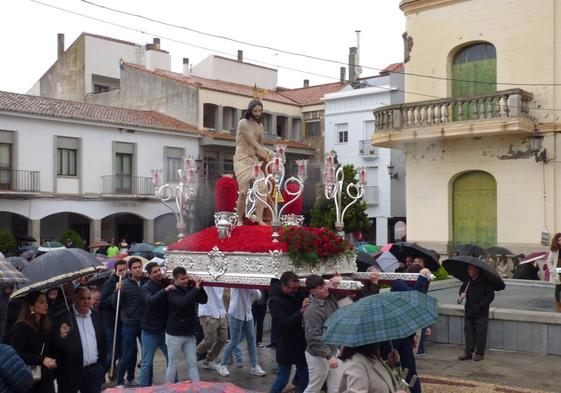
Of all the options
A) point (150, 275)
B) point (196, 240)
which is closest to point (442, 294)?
point (196, 240)

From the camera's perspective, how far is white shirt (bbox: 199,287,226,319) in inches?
416

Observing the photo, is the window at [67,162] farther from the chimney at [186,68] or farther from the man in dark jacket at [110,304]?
the man in dark jacket at [110,304]

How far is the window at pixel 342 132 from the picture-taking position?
130 feet

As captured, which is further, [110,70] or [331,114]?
[110,70]

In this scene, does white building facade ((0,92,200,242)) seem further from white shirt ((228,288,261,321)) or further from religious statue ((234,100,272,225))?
white shirt ((228,288,261,321))

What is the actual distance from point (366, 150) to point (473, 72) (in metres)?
17.0

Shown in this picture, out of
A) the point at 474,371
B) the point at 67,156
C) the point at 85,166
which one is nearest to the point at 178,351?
the point at 474,371

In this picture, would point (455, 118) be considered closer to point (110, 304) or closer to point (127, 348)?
point (110, 304)

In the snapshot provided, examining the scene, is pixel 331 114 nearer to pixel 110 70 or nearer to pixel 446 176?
pixel 110 70

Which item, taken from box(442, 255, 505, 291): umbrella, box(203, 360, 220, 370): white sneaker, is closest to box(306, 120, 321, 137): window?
box(442, 255, 505, 291): umbrella

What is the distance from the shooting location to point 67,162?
34.3 meters

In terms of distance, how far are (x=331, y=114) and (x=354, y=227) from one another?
993 centimetres

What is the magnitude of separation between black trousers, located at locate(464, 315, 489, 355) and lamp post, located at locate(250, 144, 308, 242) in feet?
10.5

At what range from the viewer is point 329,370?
7.70m
